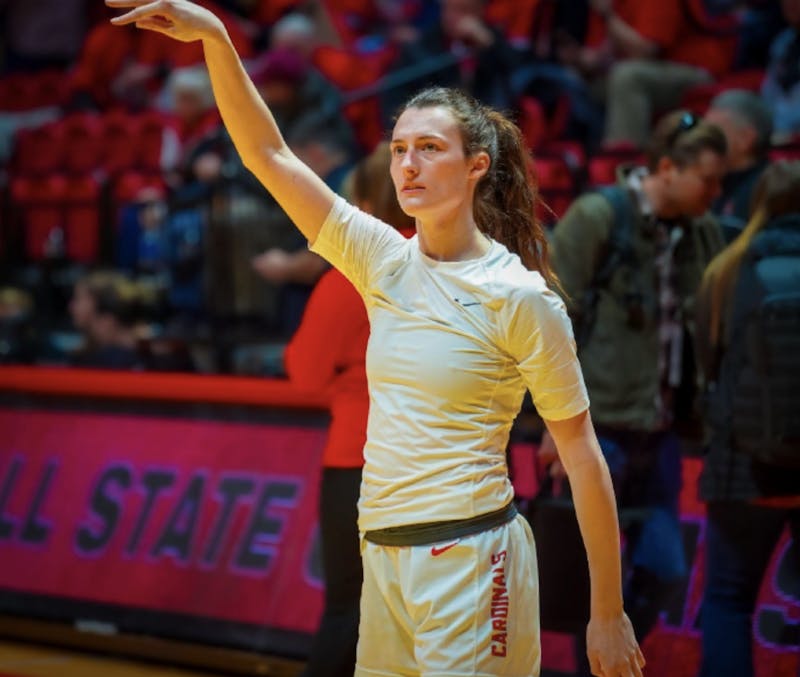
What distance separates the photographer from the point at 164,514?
6348 millimetres

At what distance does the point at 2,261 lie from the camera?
8891 millimetres

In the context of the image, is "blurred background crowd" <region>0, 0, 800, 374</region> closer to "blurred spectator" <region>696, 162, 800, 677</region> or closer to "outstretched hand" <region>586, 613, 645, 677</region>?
"blurred spectator" <region>696, 162, 800, 677</region>

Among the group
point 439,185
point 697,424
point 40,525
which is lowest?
point 40,525

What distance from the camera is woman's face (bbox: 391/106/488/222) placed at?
3.05 metres

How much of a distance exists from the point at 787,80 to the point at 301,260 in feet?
9.33

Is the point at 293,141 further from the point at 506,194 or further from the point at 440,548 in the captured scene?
the point at 440,548

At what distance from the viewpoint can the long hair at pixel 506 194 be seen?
3221 mm

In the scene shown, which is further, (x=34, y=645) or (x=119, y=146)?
(x=119, y=146)

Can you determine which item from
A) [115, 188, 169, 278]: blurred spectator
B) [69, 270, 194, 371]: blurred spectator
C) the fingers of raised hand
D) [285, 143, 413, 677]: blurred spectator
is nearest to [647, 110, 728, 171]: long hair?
[285, 143, 413, 677]: blurred spectator

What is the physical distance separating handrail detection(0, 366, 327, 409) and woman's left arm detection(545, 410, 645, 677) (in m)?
2.96

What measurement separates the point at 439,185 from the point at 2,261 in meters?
6.38

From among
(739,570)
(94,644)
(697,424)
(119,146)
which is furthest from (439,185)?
(119,146)

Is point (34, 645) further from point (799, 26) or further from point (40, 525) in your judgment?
point (799, 26)

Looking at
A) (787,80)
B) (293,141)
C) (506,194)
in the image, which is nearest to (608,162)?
(787,80)
